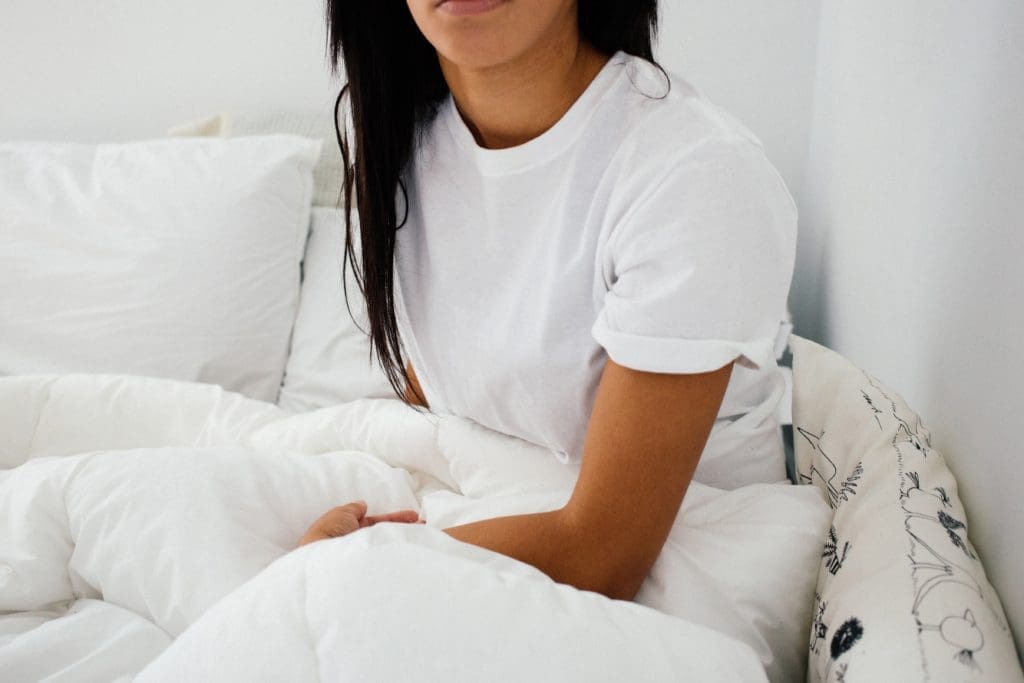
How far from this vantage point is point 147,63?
2080 mm

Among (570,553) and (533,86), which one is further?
(533,86)

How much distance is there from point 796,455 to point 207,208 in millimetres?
1093

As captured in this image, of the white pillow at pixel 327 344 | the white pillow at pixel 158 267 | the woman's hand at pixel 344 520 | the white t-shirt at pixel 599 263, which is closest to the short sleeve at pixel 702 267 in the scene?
the white t-shirt at pixel 599 263

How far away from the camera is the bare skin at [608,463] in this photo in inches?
30.1

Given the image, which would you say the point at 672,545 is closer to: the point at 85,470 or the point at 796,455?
the point at 796,455

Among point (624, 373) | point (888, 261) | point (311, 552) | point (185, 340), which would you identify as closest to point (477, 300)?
point (624, 373)

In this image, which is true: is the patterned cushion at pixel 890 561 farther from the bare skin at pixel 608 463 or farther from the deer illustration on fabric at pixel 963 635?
the bare skin at pixel 608 463

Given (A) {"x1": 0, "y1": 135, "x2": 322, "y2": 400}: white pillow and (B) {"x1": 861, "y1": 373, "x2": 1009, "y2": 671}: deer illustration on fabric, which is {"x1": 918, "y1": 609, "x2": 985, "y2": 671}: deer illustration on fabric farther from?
(A) {"x1": 0, "y1": 135, "x2": 322, "y2": 400}: white pillow

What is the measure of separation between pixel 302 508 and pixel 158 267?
0.81 m

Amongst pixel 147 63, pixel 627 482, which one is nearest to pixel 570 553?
pixel 627 482

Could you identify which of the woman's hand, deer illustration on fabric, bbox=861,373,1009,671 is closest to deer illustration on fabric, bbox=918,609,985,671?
deer illustration on fabric, bbox=861,373,1009,671

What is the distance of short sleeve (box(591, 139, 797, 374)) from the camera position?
0.75 m

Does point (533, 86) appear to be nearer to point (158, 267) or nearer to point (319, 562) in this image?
point (319, 562)

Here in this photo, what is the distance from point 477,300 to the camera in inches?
37.7
